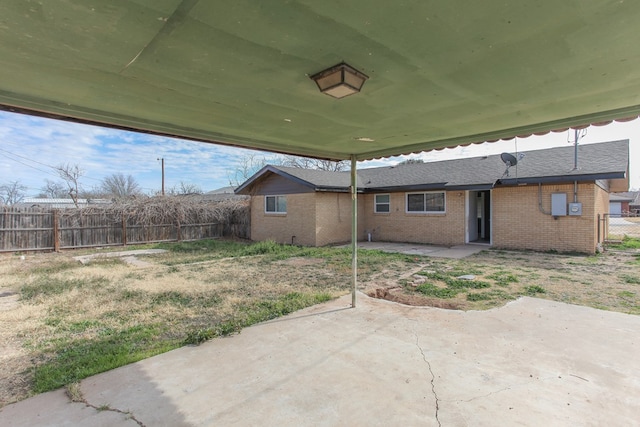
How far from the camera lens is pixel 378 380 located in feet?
9.54

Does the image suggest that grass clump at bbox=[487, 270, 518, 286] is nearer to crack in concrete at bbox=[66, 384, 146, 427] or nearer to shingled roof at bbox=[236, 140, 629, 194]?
shingled roof at bbox=[236, 140, 629, 194]

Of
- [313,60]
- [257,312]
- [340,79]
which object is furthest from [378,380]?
[313,60]

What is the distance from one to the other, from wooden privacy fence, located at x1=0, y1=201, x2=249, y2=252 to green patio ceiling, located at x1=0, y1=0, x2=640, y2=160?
42.4 feet

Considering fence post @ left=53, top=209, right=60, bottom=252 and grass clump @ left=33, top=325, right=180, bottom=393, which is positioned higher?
fence post @ left=53, top=209, right=60, bottom=252

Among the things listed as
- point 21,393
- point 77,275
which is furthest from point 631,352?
point 77,275

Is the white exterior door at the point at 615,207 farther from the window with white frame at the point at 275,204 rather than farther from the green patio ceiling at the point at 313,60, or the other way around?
the green patio ceiling at the point at 313,60

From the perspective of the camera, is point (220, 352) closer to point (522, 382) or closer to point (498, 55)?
point (522, 382)

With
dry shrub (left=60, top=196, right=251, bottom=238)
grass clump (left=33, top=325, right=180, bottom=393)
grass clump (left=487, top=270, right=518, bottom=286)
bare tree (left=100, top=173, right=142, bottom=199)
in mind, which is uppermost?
bare tree (left=100, top=173, right=142, bottom=199)

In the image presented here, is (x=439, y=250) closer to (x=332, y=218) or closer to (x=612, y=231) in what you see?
(x=332, y=218)

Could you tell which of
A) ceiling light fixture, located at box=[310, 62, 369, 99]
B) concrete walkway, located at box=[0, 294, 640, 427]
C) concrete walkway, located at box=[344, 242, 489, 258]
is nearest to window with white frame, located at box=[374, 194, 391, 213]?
concrete walkway, located at box=[344, 242, 489, 258]

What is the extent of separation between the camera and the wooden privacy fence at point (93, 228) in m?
12.1

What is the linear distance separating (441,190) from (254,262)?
840 cm

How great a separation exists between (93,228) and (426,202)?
14446 mm

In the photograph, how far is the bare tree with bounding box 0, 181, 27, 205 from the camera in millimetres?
28844
